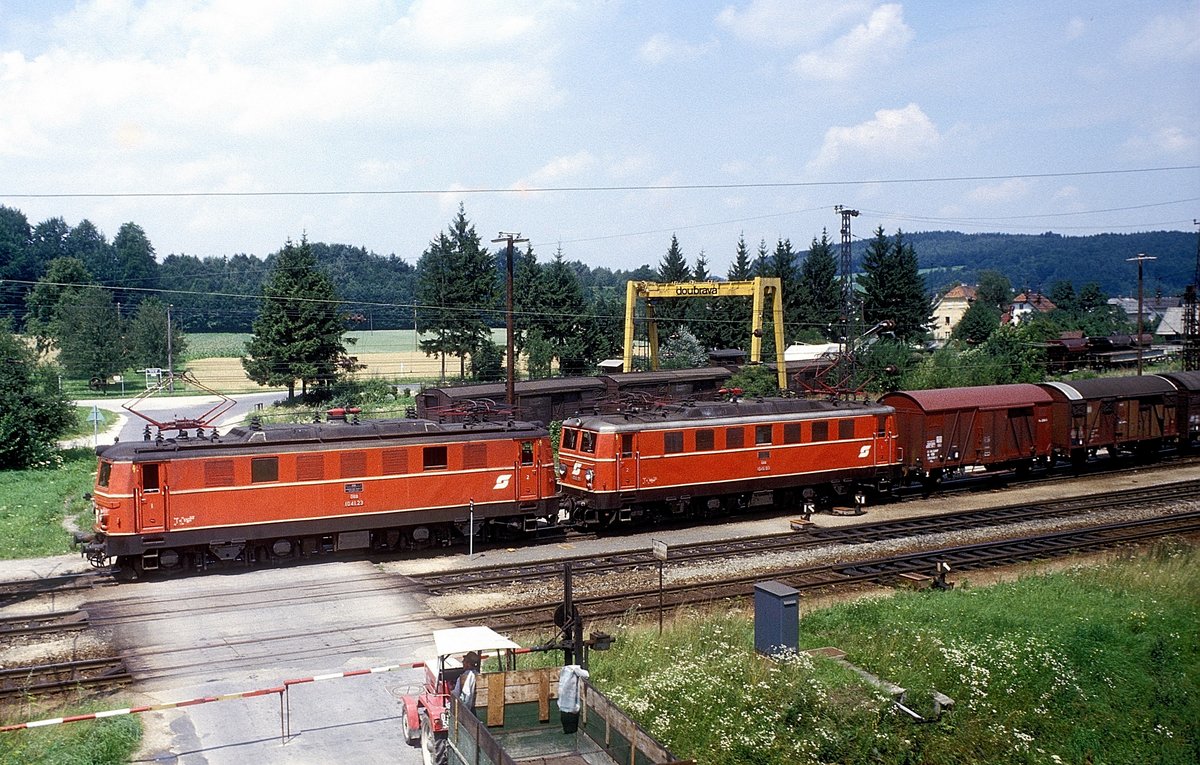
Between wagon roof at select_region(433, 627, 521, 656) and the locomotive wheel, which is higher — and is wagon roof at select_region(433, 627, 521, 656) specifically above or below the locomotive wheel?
above


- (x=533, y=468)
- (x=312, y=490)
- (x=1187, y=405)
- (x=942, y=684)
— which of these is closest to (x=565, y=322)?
(x=1187, y=405)

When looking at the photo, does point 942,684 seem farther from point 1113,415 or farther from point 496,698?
point 1113,415

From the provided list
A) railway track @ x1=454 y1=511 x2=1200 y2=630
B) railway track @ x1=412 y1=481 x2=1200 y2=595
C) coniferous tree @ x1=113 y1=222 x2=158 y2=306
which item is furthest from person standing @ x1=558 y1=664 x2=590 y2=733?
coniferous tree @ x1=113 y1=222 x2=158 y2=306

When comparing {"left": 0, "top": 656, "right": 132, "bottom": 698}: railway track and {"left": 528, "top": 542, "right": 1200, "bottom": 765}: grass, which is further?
{"left": 0, "top": 656, "right": 132, "bottom": 698}: railway track

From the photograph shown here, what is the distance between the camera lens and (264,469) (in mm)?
23484

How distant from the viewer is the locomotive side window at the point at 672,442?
28.6 m

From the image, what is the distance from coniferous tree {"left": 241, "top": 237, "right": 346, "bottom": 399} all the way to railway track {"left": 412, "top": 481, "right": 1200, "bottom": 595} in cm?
3794

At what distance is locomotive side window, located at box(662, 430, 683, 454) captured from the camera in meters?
28.6

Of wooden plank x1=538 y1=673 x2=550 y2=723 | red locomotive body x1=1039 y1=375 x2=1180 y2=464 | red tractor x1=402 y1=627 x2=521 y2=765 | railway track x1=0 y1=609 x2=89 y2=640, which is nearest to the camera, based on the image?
red tractor x1=402 y1=627 x2=521 y2=765

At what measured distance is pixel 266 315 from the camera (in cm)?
5891

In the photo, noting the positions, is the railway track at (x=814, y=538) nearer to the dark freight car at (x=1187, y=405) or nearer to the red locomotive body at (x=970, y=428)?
the red locomotive body at (x=970, y=428)

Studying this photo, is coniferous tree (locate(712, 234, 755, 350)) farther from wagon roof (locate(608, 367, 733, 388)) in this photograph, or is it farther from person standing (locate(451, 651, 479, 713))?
person standing (locate(451, 651, 479, 713))

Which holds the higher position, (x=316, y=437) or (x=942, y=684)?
(x=316, y=437)

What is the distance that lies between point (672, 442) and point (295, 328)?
121 ft
